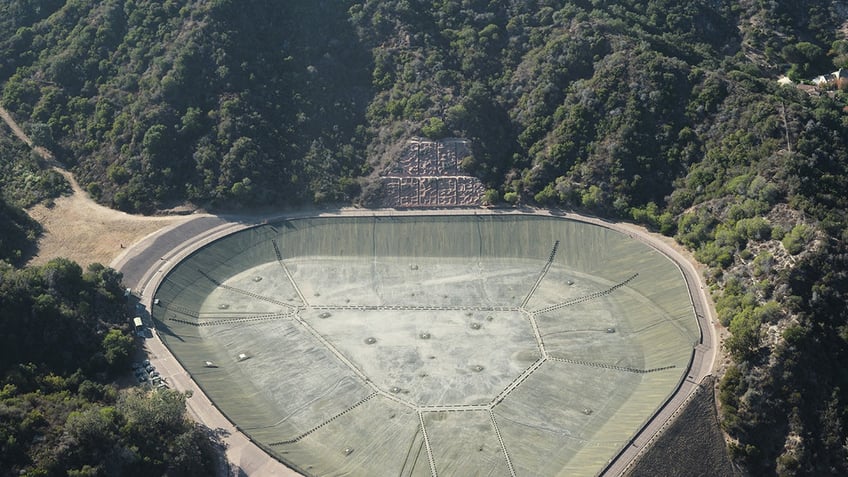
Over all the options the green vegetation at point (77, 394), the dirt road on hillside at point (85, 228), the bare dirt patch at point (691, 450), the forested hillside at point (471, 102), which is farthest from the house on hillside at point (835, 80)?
the green vegetation at point (77, 394)

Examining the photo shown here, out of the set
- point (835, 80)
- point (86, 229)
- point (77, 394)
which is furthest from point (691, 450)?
point (86, 229)

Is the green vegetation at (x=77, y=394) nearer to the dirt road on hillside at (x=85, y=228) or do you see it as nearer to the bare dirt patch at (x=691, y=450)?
the dirt road on hillside at (x=85, y=228)

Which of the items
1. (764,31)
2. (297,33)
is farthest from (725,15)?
(297,33)

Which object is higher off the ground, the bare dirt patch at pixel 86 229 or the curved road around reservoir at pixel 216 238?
the bare dirt patch at pixel 86 229

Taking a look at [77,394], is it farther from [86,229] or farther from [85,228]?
[85,228]

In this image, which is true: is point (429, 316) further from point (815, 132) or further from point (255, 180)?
point (815, 132)

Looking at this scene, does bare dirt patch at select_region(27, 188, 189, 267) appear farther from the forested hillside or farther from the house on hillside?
the house on hillside
